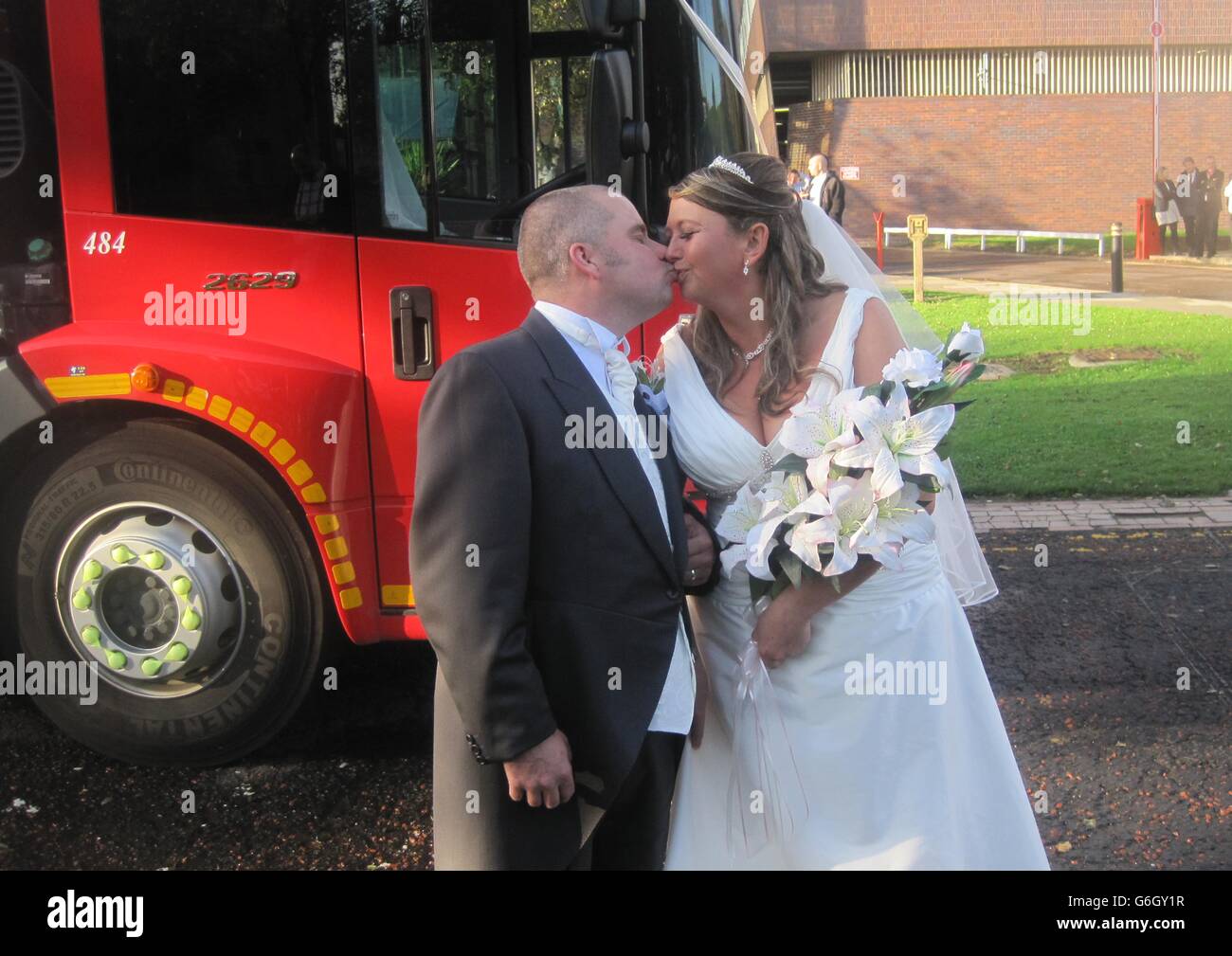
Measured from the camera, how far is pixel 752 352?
120 inches

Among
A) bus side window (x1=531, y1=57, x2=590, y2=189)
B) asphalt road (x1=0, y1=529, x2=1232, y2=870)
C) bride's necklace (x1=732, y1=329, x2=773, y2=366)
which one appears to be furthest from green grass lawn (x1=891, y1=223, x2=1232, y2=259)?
bride's necklace (x1=732, y1=329, x2=773, y2=366)

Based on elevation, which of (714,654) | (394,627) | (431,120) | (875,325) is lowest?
(394,627)

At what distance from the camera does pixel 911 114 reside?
3312 centimetres

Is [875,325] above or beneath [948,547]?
above

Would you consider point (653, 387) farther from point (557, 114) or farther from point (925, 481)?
point (557, 114)

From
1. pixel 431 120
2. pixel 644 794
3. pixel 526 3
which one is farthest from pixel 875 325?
pixel 526 3

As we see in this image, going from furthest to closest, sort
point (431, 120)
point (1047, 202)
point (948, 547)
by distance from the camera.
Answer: point (1047, 202)
point (431, 120)
point (948, 547)

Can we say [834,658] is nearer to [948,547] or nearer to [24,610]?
[948,547]

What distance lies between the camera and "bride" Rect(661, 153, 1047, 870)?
291cm

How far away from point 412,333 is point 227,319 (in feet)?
2.07

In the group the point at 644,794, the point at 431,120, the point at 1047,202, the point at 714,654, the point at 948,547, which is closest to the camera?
the point at 644,794

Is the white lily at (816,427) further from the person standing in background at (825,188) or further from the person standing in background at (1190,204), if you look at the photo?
the person standing in background at (1190,204)

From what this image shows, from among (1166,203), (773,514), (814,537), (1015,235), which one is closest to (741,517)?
(773,514)
